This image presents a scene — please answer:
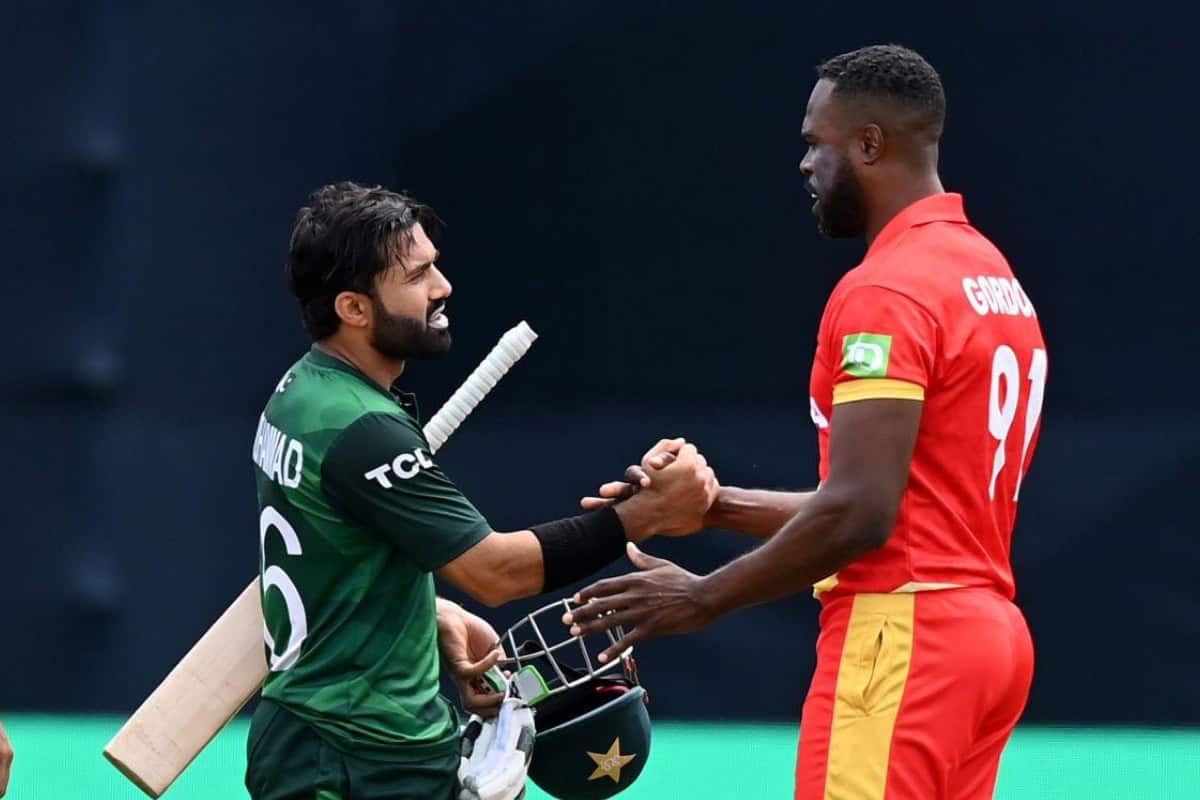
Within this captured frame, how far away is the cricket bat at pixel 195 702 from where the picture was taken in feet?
12.6

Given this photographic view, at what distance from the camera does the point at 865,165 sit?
3.51 meters

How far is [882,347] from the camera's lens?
10.5 ft

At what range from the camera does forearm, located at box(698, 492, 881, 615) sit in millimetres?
3199

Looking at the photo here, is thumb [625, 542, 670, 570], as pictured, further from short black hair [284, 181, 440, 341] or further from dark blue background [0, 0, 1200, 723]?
dark blue background [0, 0, 1200, 723]

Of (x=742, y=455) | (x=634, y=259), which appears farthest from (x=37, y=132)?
(x=742, y=455)

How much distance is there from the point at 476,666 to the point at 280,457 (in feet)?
1.88

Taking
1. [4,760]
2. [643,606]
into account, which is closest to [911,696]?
[643,606]

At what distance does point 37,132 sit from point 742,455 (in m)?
2.52

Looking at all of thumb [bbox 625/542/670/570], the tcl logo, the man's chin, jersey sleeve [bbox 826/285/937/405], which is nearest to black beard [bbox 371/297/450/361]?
the man's chin

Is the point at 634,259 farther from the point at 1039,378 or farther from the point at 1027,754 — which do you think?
the point at 1039,378

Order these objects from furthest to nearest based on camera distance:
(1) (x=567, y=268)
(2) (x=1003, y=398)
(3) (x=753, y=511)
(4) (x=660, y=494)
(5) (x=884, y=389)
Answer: (1) (x=567, y=268), (3) (x=753, y=511), (4) (x=660, y=494), (2) (x=1003, y=398), (5) (x=884, y=389)

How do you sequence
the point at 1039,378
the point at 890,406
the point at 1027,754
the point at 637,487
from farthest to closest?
the point at 1027,754
the point at 637,487
the point at 1039,378
the point at 890,406

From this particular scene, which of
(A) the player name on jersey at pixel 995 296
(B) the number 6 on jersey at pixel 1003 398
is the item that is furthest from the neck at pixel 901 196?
(B) the number 6 on jersey at pixel 1003 398

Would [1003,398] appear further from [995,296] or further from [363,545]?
[363,545]
